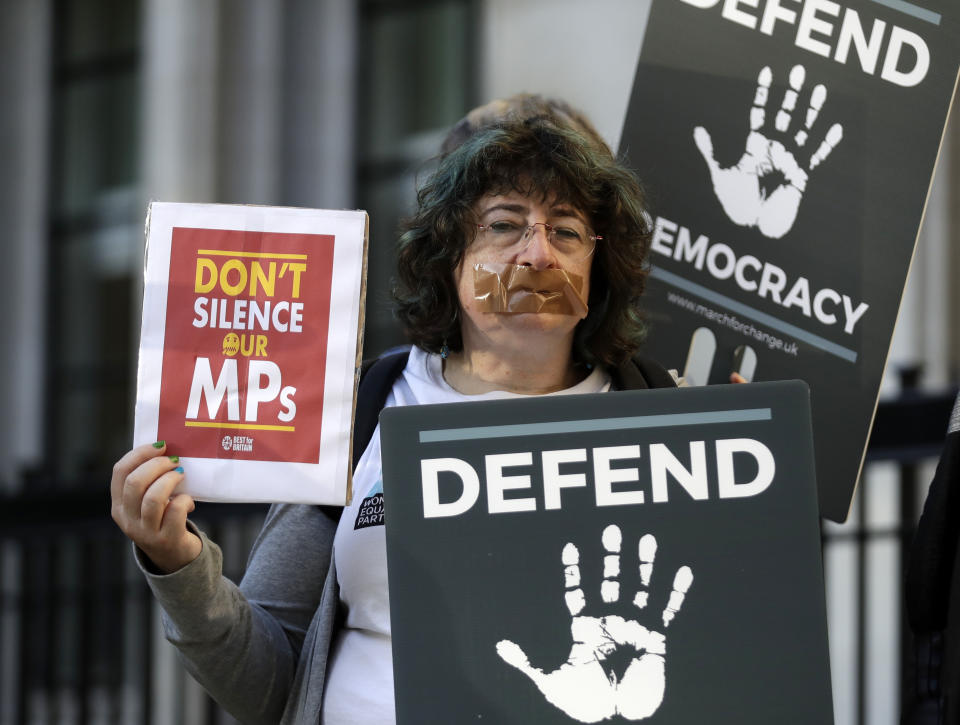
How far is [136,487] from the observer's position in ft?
6.39

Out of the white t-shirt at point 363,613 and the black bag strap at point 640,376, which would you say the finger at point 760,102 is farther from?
the white t-shirt at point 363,613

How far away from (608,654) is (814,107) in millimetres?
1307

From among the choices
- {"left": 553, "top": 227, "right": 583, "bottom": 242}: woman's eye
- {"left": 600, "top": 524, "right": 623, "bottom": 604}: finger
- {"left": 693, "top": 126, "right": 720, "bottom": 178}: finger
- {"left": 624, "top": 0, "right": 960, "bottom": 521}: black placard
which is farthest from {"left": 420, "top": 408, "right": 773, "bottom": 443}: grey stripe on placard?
{"left": 693, "top": 126, "right": 720, "bottom": 178}: finger

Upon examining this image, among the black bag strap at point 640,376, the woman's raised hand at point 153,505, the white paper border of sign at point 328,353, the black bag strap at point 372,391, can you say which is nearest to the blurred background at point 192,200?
the black bag strap at point 372,391

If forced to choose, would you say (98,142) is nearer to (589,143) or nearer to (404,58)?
(404,58)

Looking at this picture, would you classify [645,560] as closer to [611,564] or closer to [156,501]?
[611,564]

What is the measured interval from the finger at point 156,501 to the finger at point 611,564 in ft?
2.12

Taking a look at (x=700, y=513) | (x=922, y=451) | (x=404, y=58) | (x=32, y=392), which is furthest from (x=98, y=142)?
(x=700, y=513)

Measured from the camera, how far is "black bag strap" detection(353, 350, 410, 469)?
7.42 feet

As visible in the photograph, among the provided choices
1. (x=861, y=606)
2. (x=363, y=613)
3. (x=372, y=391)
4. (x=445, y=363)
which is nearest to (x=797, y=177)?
(x=445, y=363)

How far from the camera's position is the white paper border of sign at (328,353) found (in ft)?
6.61

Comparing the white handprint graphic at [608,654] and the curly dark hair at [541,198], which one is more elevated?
the curly dark hair at [541,198]

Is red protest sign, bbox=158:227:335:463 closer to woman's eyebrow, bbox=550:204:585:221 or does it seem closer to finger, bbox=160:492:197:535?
finger, bbox=160:492:197:535

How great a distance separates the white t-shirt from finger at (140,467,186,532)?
0.34 meters
